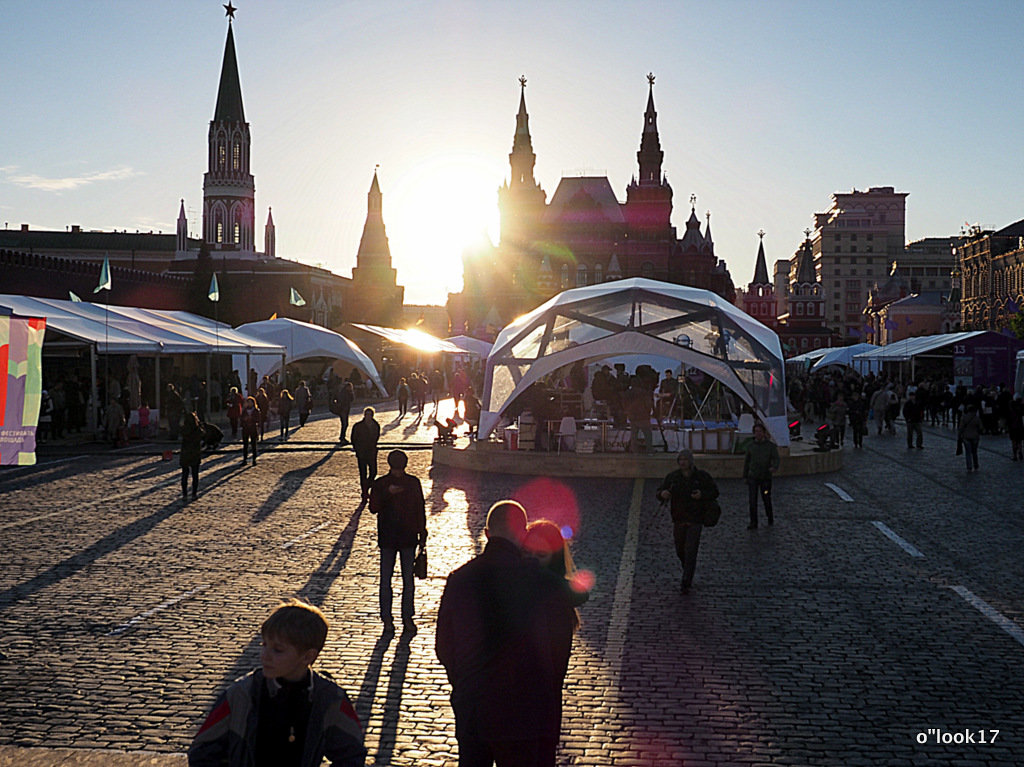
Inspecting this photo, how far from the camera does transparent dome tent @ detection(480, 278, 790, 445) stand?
23.6 m

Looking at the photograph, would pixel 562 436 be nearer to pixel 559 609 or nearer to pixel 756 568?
pixel 756 568

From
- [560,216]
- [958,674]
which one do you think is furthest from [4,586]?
[560,216]

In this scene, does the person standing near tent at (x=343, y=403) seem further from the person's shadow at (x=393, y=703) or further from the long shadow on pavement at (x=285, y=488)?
the person's shadow at (x=393, y=703)

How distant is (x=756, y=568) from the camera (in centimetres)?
1154

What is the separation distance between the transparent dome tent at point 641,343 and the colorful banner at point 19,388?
15.6 metres

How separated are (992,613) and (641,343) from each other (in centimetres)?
1482

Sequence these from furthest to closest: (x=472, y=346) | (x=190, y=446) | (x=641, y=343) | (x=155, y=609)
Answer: (x=472, y=346)
(x=641, y=343)
(x=190, y=446)
(x=155, y=609)

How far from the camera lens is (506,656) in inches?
174

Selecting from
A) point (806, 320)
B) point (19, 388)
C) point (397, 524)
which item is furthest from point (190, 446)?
point (806, 320)

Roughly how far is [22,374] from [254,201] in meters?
125

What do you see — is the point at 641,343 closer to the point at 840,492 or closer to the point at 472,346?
the point at 840,492

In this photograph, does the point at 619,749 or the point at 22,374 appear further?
the point at 22,374

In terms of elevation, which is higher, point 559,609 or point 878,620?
point 559,609

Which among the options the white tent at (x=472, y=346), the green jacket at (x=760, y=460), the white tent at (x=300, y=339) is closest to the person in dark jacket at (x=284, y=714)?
the green jacket at (x=760, y=460)
